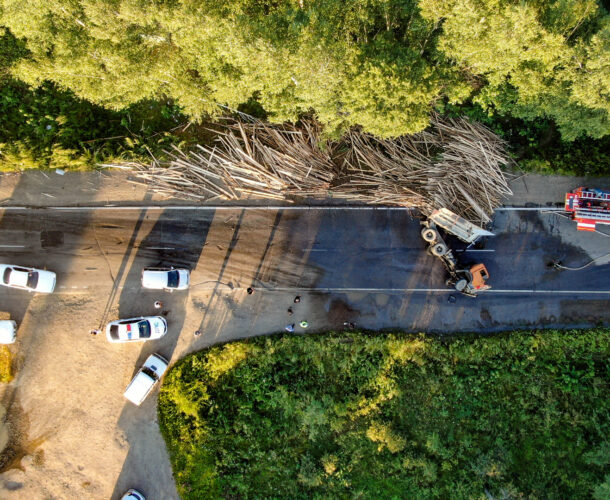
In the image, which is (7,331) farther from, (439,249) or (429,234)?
(439,249)

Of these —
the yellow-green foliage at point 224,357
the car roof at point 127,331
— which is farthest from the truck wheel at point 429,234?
the car roof at point 127,331

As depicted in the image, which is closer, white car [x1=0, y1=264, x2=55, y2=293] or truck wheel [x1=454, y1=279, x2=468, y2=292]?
white car [x1=0, y1=264, x2=55, y2=293]

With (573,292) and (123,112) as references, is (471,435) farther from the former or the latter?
(123,112)

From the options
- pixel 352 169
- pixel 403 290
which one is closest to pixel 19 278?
pixel 352 169

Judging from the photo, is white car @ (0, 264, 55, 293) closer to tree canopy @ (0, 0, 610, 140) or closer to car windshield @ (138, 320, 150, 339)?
car windshield @ (138, 320, 150, 339)

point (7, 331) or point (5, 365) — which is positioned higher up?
point (7, 331)

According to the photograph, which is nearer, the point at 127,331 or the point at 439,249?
the point at 127,331

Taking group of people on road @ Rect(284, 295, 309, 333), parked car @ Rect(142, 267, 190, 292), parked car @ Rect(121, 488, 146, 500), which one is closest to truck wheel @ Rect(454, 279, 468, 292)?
group of people on road @ Rect(284, 295, 309, 333)
